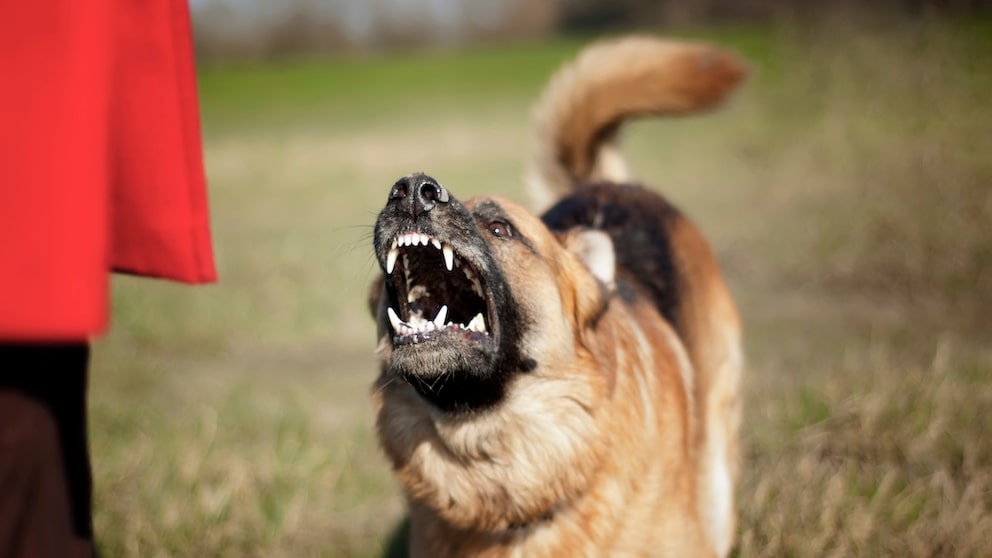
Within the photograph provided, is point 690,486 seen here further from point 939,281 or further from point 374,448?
point 939,281

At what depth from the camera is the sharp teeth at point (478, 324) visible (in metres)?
2.86

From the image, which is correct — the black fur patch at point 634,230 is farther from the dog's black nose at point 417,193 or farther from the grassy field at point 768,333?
the dog's black nose at point 417,193

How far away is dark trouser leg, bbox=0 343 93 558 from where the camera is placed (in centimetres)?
226

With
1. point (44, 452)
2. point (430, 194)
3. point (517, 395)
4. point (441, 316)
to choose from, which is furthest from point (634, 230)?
point (44, 452)

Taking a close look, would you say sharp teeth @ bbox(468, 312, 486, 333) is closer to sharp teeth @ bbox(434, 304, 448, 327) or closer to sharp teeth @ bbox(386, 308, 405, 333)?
sharp teeth @ bbox(434, 304, 448, 327)

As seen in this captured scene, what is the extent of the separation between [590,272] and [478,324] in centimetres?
51

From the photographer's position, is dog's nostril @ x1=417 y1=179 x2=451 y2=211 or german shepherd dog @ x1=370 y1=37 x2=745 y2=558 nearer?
dog's nostril @ x1=417 y1=179 x2=451 y2=211

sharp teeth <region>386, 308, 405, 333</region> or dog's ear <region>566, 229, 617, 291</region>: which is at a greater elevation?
dog's ear <region>566, 229, 617, 291</region>

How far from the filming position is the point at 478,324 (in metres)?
2.89

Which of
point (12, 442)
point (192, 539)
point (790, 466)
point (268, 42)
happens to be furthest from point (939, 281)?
point (268, 42)

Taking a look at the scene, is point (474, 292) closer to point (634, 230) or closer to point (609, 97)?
point (634, 230)

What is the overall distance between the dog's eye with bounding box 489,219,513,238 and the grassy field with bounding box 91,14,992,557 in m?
0.42

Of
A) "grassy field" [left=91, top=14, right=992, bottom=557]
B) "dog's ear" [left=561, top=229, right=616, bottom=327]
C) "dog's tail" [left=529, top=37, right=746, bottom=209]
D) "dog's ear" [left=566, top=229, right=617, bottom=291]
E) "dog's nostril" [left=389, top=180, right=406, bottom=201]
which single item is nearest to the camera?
"dog's nostril" [left=389, top=180, right=406, bottom=201]

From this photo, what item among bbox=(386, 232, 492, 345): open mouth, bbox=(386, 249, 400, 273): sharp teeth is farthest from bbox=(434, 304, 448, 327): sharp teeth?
bbox=(386, 249, 400, 273): sharp teeth
